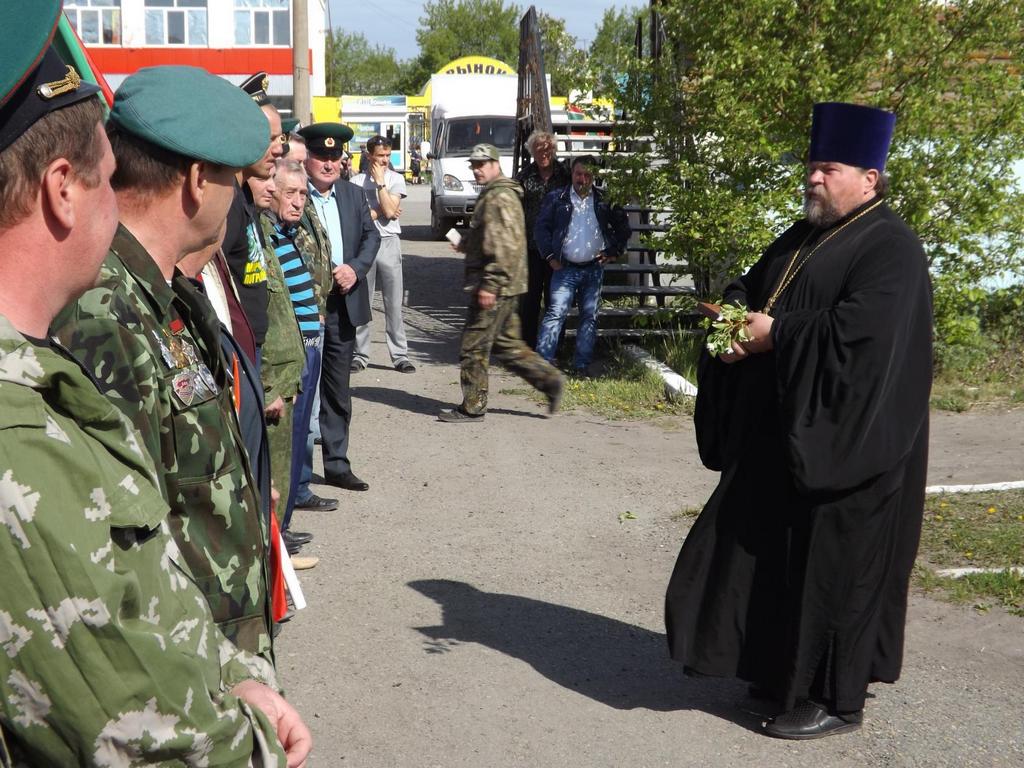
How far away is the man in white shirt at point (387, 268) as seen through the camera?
439 inches

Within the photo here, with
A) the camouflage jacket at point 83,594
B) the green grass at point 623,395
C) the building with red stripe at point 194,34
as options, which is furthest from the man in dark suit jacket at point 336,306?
the building with red stripe at point 194,34

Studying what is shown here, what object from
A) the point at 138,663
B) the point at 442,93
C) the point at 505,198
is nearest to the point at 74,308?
the point at 138,663

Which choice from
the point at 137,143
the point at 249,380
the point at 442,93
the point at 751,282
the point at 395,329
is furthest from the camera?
the point at 442,93

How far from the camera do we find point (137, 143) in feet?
7.02

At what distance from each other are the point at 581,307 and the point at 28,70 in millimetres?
9853

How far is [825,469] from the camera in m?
4.04

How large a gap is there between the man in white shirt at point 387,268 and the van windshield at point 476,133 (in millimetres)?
11535

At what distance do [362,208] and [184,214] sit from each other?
5710 millimetres

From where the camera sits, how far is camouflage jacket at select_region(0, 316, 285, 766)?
47.3 inches

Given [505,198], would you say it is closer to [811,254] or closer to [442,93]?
[811,254]

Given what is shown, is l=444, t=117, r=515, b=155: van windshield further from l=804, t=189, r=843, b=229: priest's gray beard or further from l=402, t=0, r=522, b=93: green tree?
l=402, t=0, r=522, b=93: green tree

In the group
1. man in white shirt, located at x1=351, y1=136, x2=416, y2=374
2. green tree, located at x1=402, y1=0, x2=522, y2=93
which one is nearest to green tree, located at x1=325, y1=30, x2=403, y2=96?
green tree, located at x1=402, y1=0, x2=522, y2=93

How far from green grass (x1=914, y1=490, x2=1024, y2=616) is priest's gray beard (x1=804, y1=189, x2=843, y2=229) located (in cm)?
218

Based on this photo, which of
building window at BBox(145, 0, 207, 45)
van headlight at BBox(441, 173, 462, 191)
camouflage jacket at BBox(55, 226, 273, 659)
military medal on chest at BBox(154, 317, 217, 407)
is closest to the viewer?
camouflage jacket at BBox(55, 226, 273, 659)
